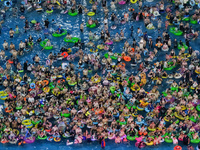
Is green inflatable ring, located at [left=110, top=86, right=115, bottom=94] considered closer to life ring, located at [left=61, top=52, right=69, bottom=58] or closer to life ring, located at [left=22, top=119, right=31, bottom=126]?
life ring, located at [left=61, top=52, right=69, bottom=58]

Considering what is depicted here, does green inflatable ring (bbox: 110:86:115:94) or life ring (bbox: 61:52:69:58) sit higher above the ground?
life ring (bbox: 61:52:69:58)

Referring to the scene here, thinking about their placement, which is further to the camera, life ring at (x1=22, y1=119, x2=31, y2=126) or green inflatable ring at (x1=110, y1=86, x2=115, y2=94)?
green inflatable ring at (x1=110, y1=86, x2=115, y2=94)

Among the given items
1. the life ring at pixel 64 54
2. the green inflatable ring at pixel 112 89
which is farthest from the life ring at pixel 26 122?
the life ring at pixel 64 54

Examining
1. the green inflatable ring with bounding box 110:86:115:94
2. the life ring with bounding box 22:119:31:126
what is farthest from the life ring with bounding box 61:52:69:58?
the life ring with bounding box 22:119:31:126

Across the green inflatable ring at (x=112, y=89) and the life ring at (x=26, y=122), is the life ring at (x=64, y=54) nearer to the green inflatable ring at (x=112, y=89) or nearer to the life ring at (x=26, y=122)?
the green inflatable ring at (x=112, y=89)

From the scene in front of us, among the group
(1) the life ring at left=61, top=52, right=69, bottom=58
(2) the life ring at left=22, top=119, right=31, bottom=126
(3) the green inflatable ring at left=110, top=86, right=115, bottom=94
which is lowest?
(2) the life ring at left=22, top=119, right=31, bottom=126

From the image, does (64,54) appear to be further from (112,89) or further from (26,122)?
(26,122)

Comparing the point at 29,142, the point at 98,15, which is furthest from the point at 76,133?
the point at 98,15

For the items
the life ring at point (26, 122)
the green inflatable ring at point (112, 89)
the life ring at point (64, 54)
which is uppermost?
the life ring at point (64, 54)

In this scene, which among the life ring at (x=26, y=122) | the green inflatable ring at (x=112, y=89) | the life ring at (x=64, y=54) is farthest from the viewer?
the life ring at (x=64, y=54)

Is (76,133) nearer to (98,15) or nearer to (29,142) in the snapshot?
(29,142)

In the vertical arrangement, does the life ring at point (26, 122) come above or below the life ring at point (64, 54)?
below
